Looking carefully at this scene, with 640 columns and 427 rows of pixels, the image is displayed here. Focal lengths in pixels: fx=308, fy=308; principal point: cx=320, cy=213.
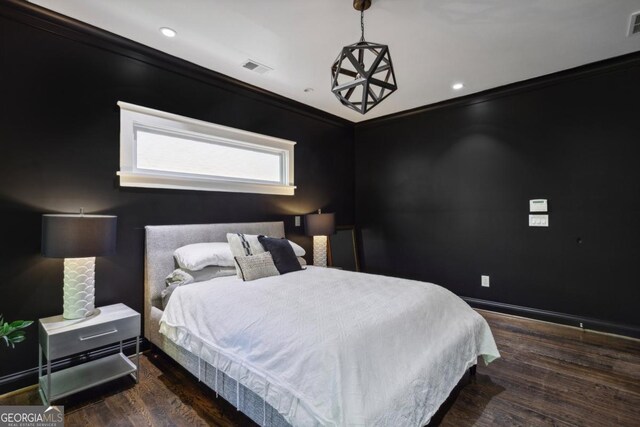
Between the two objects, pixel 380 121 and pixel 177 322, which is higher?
pixel 380 121

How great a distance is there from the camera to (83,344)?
2.07m

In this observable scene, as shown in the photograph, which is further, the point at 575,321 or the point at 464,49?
the point at 575,321

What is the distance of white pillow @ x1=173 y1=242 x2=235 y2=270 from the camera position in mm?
2632

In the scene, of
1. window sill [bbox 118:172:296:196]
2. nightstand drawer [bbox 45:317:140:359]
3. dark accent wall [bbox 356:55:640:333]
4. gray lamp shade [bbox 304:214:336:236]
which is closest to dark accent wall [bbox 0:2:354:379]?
window sill [bbox 118:172:296:196]

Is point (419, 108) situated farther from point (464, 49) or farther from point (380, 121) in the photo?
point (464, 49)

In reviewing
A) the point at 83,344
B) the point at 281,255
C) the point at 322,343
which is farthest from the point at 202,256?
the point at 322,343

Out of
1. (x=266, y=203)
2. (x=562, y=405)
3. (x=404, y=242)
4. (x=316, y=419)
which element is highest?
(x=266, y=203)

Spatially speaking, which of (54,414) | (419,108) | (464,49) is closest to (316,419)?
(54,414)

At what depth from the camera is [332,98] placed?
13.3 feet

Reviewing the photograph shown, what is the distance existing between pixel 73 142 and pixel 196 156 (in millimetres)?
1035

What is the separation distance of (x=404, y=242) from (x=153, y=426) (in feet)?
12.2

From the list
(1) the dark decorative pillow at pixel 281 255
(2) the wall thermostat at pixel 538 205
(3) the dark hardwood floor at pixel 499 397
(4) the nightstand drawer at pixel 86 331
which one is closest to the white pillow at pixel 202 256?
(1) the dark decorative pillow at pixel 281 255

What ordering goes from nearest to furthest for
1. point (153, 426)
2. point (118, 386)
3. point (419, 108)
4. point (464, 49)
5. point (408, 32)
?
point (153, 426) → point (118, 386) → point (408, 32) → point (464, 49) → point (419, 108)

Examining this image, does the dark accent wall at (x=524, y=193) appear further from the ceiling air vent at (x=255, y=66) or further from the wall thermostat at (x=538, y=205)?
the ceiling air vent at (x=255, y=66)
